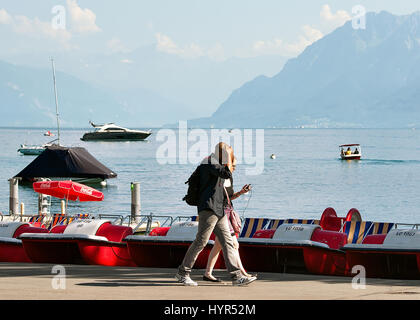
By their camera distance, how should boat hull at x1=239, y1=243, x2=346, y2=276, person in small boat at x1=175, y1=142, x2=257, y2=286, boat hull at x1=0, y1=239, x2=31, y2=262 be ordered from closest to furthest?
person in small boat at x1=175, y1=142, x2=257, y2=286 → boat hull at x1=239, y1=243, x2=346, y2=276 → boat hull at x1=0, y1=239, x2=31, y2=262

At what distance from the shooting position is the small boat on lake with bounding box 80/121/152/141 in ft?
591

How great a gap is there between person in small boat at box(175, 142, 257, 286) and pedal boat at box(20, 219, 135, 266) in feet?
8.47

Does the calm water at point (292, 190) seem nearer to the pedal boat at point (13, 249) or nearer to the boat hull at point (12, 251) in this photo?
the pedal boat at point (13, 249)

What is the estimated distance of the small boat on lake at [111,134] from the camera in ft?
591

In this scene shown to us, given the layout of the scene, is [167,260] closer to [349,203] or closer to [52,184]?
[52,184]

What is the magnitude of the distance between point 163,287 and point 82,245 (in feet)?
9.02

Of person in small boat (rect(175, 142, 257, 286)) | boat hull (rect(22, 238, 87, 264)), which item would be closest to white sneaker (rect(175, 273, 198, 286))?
person in small boat (rect(175, 142, 257, 286))

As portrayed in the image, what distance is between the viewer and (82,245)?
12.8 meters

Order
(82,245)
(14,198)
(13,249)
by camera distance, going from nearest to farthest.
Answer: (82,245), (13,249), (14,198)

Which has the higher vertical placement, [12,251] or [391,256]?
[391,256]

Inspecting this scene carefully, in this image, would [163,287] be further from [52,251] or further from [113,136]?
[113,136]

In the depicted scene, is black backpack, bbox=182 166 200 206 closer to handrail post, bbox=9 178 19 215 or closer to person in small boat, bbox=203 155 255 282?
person in small boat, bbox=203 155 255 282

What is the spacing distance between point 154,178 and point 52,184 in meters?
64.0

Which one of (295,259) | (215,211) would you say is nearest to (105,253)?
(295,259)
